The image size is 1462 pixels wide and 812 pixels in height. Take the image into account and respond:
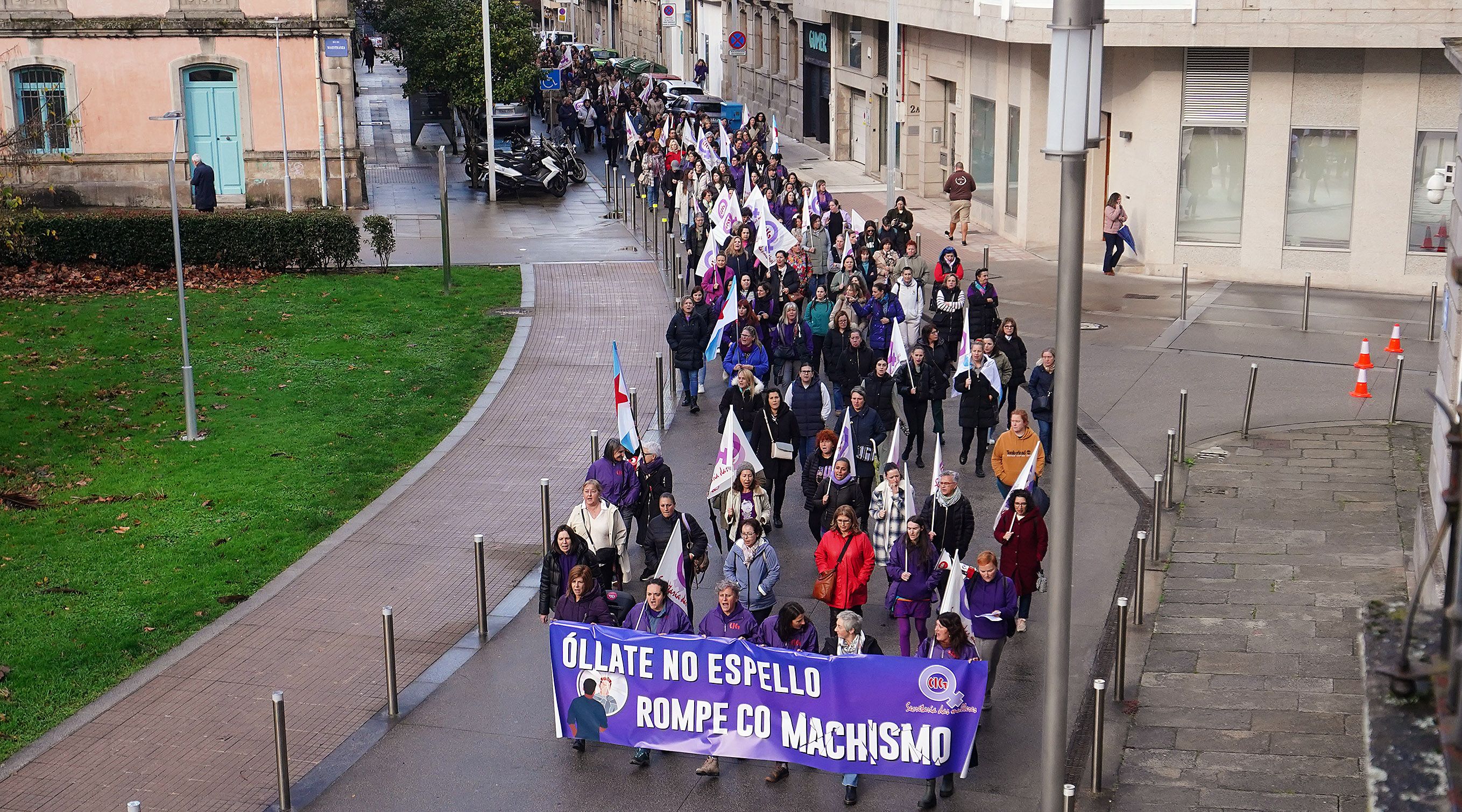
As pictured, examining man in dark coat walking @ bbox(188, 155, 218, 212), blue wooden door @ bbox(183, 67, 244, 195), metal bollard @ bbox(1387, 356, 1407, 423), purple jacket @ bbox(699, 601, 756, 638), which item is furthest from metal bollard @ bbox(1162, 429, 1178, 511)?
blue wooden door @ bbox(183, 67, 244, 195)

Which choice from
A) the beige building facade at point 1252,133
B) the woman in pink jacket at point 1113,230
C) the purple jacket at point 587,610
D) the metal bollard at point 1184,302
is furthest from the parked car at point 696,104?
the purple jacket at point 587,610

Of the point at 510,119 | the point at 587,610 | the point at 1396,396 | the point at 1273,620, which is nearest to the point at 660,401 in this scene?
the point at 587,610

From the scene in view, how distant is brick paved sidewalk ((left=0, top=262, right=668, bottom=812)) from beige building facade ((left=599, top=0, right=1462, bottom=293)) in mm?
12220

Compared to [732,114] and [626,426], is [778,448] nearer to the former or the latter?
[626,426]

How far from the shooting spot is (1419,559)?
43.5 ft

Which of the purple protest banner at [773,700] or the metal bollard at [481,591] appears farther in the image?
the metal bollard at [481,591]

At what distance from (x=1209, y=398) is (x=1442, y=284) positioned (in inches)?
320

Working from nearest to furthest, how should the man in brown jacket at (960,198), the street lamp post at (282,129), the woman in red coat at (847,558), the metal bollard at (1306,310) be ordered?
the woman in red coat at (847,558)
the metal bollard at (1306,310)
the man in brown jacket at (960,198)
the street lamp post at (282,129)

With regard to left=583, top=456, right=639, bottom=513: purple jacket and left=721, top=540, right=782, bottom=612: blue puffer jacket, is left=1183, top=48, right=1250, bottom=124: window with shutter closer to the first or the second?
left=583, top=456, right=639, bottom=513: purple jacket

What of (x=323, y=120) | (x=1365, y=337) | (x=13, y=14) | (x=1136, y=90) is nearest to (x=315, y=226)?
(x=323, y=120)

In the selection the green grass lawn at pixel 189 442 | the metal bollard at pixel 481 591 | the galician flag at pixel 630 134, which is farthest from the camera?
the galician flag at pixel 630 134

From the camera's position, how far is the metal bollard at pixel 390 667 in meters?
11.2

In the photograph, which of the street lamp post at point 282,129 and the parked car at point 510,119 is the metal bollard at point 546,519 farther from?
the parked car at point 510,119

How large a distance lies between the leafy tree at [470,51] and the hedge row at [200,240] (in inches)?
468
